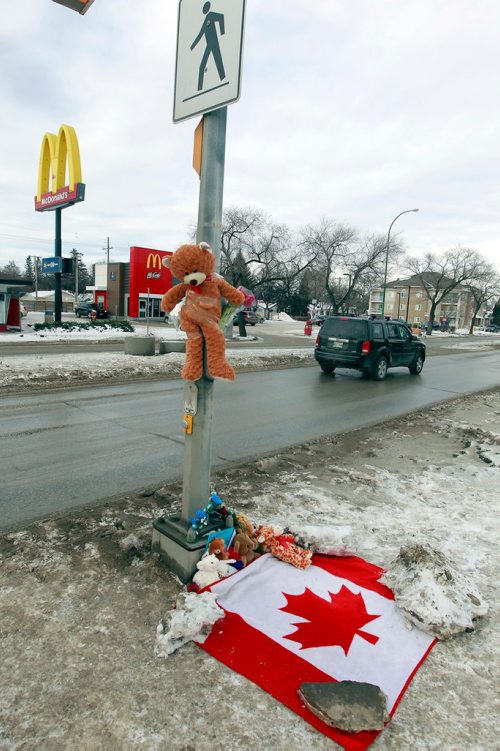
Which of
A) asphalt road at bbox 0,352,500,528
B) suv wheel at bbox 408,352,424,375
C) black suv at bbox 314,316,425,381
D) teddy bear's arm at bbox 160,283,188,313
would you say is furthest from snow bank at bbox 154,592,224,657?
suv wheel at bbox 408,352,424,375

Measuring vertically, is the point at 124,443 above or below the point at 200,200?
below

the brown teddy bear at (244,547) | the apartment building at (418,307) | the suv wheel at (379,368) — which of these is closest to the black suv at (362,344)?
the suv wheel at (379,368)

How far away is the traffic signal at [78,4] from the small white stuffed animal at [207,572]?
3.76 meters

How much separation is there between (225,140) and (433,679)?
3.30 m

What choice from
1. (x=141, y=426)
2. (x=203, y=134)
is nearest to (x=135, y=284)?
(x=141, y=426)

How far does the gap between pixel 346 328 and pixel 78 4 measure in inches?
450

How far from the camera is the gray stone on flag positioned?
196 cm

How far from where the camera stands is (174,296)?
311 cm

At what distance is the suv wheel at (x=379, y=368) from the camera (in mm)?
Result: 13781

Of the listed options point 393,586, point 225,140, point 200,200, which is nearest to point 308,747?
point 393,586

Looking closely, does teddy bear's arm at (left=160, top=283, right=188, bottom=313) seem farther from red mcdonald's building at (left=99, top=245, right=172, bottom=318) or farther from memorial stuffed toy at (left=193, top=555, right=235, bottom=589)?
red mcdonald's building at (left=99, top=245, right=172, bottom=318)

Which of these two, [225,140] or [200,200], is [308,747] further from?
[225,140]

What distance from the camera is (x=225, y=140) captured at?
9.94 ft

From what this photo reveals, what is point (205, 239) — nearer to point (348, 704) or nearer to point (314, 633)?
point (314, 633)
